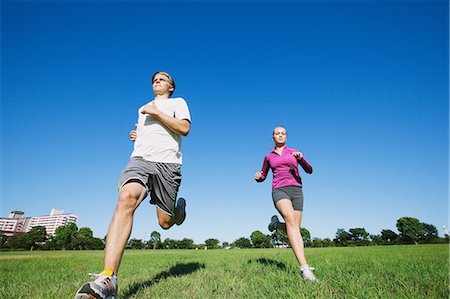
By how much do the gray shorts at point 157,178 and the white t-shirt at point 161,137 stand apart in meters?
0.09

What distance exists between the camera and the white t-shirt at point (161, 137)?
3.43m

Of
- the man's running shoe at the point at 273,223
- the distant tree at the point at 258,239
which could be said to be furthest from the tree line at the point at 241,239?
the man's running shoe at the point at 273,223

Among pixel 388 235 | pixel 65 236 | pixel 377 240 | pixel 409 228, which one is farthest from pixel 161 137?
pixel 65 236

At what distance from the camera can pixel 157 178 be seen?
3.35m

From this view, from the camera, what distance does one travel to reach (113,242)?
2689 mm

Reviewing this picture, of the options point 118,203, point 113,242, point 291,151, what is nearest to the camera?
point 113,242

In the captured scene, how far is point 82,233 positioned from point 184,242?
5200cm

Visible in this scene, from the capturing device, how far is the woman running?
4297 mm

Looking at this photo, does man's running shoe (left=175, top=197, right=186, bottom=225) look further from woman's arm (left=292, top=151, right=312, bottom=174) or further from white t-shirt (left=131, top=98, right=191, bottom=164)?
woman's arm (left=292, top=151, right=312, bottom=174)

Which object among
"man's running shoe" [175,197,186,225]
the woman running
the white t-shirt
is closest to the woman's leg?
the woman running

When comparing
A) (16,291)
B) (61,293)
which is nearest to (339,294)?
(61,293)

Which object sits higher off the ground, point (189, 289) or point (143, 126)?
point (143, 126)

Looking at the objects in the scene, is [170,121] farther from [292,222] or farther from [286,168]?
[292,222]

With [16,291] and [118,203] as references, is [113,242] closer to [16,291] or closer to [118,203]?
[118,203]
